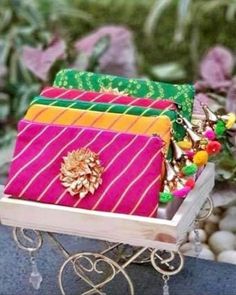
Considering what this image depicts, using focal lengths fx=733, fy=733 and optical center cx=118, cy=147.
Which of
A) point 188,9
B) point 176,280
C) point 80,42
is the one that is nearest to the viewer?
point 176,280

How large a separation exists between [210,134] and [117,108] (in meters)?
0.20

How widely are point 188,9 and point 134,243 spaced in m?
0.98

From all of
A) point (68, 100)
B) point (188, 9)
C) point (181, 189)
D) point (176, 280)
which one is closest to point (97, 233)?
point (181, 189)

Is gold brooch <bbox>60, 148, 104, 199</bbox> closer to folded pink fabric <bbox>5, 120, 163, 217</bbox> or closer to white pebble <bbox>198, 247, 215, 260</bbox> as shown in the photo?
folded pink fabric <bbox>5, 120, 163, 217</bbox>

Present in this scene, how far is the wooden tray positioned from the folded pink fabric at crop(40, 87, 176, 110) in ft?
0.62

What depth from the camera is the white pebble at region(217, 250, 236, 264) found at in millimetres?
1869

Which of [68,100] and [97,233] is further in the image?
[68,100]

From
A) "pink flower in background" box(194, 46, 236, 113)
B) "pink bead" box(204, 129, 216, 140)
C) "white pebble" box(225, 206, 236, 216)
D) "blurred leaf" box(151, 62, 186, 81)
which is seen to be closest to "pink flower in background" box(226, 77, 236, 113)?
"pink flower in background" box(194, 46, 236, 113)

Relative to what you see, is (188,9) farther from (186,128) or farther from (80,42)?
(186,128)

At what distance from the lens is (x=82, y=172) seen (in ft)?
4.59

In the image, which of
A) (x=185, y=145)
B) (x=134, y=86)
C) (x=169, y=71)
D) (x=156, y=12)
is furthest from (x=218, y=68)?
(x=185, y=145)

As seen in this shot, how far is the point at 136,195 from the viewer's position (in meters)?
1.37

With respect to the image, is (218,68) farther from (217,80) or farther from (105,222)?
(105,222)

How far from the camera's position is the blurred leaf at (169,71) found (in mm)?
2186
